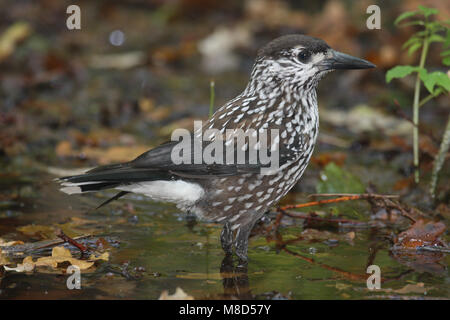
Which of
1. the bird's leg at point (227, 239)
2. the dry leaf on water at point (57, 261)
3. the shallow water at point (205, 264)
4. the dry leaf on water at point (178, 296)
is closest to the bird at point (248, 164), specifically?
the bird's leg at point (227, 239)

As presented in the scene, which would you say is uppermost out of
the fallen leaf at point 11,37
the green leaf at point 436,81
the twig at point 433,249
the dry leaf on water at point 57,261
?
the fallen leaf at point 11,37

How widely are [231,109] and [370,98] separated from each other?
4.29m

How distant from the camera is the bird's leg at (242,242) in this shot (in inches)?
180

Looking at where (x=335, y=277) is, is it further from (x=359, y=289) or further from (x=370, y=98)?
(x=370, y=98)

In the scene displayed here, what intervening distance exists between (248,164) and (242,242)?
1.72 ft

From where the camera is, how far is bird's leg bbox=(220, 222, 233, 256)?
4.70 m

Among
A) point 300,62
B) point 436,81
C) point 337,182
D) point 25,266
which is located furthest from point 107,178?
point 436,81

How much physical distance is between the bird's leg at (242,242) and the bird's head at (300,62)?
1042mm

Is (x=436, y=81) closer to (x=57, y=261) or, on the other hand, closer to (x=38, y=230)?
(x=57, y=261)

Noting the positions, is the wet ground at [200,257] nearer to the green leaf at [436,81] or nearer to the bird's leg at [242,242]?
the bird's leg at [242,242]

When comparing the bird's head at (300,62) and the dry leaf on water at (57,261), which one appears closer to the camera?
the dry leaf on water at (57,261)

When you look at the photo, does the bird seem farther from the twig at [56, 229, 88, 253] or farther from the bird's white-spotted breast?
the twig at [56, 229, 88, 253]

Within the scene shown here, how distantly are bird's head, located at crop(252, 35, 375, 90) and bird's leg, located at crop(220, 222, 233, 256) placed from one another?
1.08m

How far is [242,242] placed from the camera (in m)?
4.63
